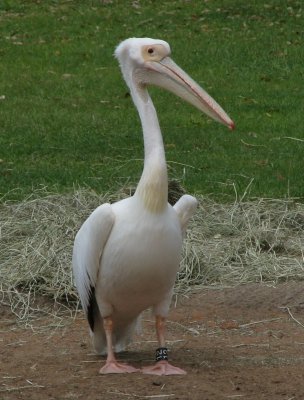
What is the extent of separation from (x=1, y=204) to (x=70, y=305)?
2.15 meters

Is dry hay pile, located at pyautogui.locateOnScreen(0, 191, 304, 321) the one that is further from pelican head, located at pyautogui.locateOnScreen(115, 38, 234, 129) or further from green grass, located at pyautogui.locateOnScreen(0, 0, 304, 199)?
pelican head, located at pyautogui.locateOnScreen(115, 38, 234, 129)

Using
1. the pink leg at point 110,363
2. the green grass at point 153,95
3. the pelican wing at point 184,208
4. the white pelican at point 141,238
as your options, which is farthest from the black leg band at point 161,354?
the green grass at point 153,95

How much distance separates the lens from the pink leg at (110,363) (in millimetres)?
5719

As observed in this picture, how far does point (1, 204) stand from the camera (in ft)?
29.5

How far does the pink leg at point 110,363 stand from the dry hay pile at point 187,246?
1110 mm

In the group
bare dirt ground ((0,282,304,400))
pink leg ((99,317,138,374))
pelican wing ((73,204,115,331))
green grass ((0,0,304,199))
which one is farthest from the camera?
green grass ((0,0,304,199))

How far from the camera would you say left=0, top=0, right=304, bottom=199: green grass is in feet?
33.3

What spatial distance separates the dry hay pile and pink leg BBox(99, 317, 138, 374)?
1110mm

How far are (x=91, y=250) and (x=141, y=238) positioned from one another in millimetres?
310

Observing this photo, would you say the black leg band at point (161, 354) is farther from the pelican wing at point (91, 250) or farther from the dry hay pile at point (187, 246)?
the dry hay pile at point (187, 246)

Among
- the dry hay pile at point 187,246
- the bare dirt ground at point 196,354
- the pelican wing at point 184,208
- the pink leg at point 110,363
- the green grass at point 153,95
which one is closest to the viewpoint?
the bare dirt ground at point 196,354

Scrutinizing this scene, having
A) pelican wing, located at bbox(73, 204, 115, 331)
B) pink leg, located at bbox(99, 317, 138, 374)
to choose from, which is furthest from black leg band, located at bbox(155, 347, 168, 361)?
pelican wing, located at bbox(73, 204, 115, 331)

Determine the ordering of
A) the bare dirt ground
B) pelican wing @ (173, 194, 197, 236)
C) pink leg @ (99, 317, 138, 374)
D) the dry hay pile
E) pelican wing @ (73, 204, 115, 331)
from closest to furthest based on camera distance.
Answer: the bare dirt ground < pelican wing @ (73, 204, 115, 331) < pink leg @ (99, 317, 138, 374) < pelican wing @ (173, 194, 197, 236) < the dry hay pile

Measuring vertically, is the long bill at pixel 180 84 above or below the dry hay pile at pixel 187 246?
above
